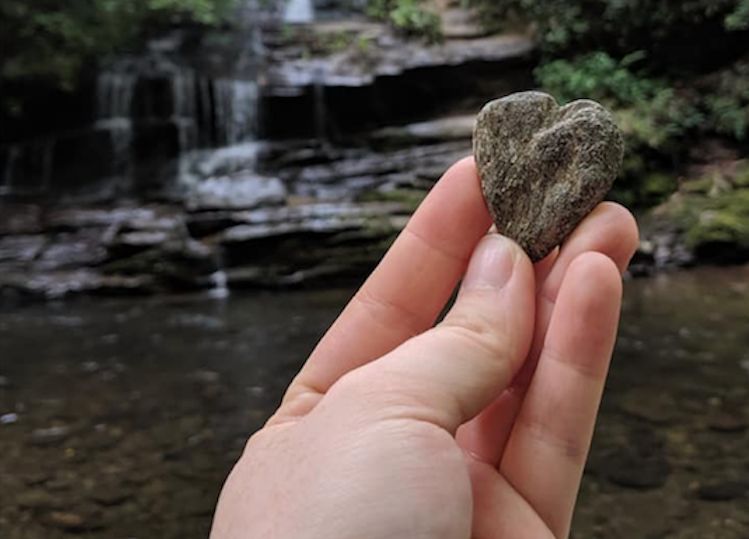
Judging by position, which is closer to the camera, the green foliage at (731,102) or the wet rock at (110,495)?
the wet rock at (110,495)

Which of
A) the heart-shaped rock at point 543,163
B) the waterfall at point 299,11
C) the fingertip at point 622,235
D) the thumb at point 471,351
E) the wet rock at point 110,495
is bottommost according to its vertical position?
the wet rock at point 110,495

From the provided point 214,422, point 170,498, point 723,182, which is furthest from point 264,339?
point 723,182

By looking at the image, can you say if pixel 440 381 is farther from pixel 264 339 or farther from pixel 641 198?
pixel 641 198

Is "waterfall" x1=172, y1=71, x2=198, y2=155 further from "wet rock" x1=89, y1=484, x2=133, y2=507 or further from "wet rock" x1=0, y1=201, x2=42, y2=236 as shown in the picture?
"wet rock" x1=89, y1=484, x2=133, y2=507

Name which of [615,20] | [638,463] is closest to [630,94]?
[615,20]

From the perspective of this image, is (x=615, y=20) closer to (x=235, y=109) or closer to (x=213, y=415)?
(x=235, y=109)

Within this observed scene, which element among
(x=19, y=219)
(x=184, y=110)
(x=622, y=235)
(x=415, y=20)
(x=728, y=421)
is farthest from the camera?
(x=415, y=20)

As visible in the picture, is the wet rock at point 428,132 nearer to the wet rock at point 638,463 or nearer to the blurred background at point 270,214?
the blurred background at point 270,214

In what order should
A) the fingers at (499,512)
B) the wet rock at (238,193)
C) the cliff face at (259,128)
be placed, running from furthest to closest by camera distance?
the cliff face at (259,128), the wet rock at (238,193), the fingers at (499,512)

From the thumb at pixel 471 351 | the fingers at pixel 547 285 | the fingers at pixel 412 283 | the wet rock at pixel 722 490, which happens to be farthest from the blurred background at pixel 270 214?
the thumb at pixel 471 351
